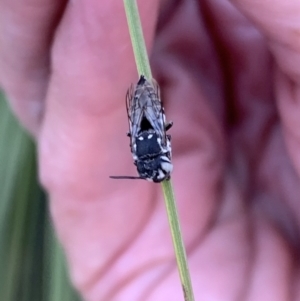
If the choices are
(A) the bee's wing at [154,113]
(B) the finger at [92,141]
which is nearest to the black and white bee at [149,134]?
(A) the bee's wing at [154,113]

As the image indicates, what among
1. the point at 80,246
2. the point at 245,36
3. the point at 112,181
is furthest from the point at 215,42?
the point at 80,246

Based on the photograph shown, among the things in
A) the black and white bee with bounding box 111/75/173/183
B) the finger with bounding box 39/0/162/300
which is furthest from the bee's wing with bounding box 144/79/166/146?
the finger with bounding box 39/0/162/300

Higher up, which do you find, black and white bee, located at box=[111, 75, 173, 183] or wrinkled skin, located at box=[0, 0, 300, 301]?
black and white bee, located at box=[111, 75, 173, 183]

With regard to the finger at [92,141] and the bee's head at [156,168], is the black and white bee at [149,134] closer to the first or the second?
the bee's head at [156,168]

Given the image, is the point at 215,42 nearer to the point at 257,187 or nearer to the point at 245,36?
the point at 245,36

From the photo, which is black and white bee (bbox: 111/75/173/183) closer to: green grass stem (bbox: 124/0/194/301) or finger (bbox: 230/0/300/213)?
green grass stem (bbox: 124/0/194/301)
